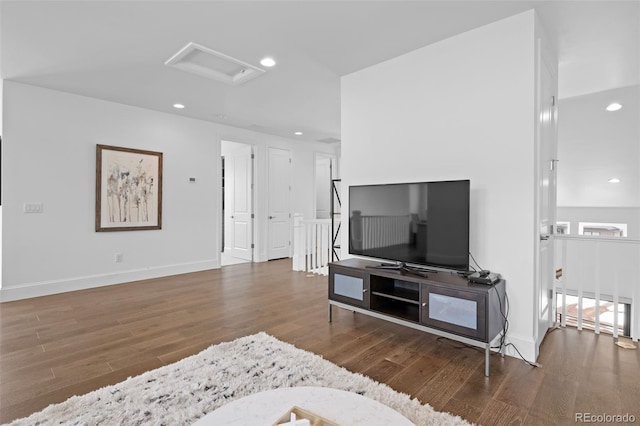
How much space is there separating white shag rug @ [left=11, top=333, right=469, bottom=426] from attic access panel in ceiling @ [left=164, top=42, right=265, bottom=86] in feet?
8.76

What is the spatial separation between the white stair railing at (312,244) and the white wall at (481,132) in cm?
224

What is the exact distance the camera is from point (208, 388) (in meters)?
1.93

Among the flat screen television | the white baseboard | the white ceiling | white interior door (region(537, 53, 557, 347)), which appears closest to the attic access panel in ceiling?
the white ceiling

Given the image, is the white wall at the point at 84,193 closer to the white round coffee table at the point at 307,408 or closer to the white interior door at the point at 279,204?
the white interior door at the point at 279,204

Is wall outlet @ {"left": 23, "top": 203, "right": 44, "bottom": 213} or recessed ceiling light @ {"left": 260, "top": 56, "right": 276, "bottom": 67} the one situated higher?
recessed ceiling light @ {"left": 260, "top": 56, "right": 276, "bottom": 67}

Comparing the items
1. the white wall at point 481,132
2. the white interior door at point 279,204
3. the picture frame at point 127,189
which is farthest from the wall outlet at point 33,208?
the white wall at point 481,132

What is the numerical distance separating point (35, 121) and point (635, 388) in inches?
243

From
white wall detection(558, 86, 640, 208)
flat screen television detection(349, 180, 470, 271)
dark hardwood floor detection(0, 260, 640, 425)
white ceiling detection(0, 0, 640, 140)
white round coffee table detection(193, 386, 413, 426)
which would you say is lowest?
dark hardwood floor detection(0, 260, 640, 425)

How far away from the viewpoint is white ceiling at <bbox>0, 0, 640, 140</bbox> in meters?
2.41

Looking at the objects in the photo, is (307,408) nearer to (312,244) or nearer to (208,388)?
(208,388)

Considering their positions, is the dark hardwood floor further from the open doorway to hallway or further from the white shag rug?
the open doorway to hallway

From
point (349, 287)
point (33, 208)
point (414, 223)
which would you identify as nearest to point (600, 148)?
point (414, 223)

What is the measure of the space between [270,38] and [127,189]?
129 inches

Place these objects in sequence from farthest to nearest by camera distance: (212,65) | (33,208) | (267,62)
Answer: (33,208), (212,65), (267,62)
